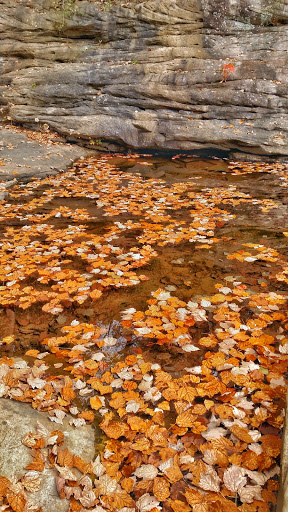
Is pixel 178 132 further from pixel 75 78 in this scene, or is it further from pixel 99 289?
pixel 99 289

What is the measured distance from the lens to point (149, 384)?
2664 millimetres

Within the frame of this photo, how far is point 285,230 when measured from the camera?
5.25 metres

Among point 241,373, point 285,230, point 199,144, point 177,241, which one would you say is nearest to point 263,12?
point 199,144

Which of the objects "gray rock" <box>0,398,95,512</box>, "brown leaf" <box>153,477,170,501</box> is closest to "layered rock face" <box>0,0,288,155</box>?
"gray rock" <box>0,398,95,512</box>

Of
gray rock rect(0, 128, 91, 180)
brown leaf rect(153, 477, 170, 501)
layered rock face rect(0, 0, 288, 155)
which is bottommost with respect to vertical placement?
gray rock rect(0, 128, 91, 180)

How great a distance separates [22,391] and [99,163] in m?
8.13

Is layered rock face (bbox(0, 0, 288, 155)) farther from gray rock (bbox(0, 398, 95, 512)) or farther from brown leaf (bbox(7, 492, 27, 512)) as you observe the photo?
brown leaf (bbox(7, 492, 27, 512))

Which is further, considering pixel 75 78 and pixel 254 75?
pixel 75 78

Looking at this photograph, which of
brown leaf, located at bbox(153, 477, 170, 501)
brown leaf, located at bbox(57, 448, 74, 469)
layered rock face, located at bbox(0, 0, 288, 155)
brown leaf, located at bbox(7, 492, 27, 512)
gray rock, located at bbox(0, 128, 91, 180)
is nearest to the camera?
brown leaf, located at bbox(7, 492, 27, 512)

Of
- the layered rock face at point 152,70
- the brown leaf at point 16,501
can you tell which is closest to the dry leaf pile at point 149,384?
the brown leaf at point 16,501

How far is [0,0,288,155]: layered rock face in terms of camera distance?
962 centimetres

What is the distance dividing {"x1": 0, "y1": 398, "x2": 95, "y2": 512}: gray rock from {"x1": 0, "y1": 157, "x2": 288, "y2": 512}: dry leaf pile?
0.04 m

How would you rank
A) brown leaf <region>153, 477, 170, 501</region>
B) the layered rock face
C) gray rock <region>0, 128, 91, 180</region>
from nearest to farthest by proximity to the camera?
brown leaf <region>153, 477, 170, 501</region>
gray rock <region>0, 128, 91, 180</region>
the layered rock face

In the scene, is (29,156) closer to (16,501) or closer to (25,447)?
(25,447)
